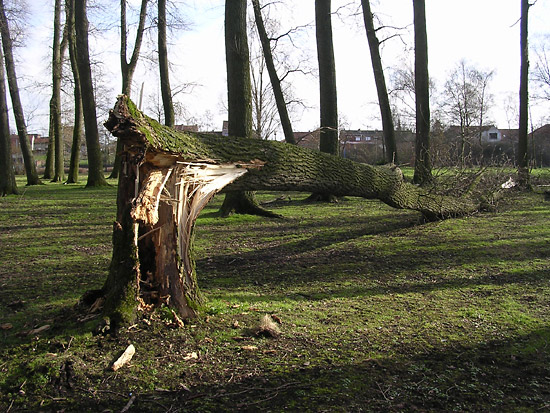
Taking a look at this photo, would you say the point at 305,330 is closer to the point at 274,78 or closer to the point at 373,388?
the point at 373,388

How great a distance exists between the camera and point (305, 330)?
423 cm

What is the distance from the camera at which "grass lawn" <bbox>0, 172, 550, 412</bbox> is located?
309 cm

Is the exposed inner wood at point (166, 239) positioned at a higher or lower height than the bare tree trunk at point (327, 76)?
lower

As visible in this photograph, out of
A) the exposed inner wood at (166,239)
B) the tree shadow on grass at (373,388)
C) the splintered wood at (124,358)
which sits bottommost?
the tree shadow on grass at (373,388)

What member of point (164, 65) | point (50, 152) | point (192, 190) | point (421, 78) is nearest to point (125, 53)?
point (164, 65)

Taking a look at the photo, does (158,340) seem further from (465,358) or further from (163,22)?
(163,22)

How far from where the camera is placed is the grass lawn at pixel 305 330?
309 cm

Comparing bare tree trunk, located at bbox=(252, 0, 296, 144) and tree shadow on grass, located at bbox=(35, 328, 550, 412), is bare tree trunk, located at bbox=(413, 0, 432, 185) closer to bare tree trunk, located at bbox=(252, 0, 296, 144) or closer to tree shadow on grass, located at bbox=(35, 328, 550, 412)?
bare tree trunk, located at bbox=(252, 0, 296, 144)

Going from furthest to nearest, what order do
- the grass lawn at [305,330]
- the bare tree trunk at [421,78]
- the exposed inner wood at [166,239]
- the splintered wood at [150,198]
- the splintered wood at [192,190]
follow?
1. the bare tree trunk at [421,78]
2. the splintered wood at [192,190]
3. the exposed inner wood at [166,239]
4. the splintered wood at [150,198]
5. the grass lawn at [305,330]

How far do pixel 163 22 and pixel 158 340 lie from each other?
16.1 metres

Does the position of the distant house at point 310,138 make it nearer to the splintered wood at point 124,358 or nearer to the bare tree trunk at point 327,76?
the bare tree trunk at point 327,76

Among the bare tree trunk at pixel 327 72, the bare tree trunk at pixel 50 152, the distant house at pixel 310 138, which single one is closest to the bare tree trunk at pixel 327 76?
the bare tree trunk at pixel 327 72

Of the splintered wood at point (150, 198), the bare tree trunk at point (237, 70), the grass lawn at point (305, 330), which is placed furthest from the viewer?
the bare tree trunk at point (237, 70)

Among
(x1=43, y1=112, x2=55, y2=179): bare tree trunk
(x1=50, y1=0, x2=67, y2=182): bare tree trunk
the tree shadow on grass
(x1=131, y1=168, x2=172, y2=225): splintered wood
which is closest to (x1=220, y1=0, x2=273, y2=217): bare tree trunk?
(x1=131, y1=168, x2=172, y2=225): splintered wood
